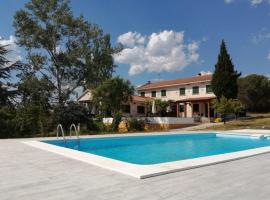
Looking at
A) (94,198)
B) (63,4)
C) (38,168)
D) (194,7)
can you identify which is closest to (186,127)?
(194,7)

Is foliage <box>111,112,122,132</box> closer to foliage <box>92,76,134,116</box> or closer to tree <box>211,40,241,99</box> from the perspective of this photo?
foliage <box>92,76,134,116</box>

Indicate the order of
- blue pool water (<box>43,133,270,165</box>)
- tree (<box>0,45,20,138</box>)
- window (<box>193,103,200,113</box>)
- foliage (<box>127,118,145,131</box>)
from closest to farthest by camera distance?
blue pool water (<box>43,133,270,165</box>)
tree (<box>0,45,20,138</box>)
foliage (<box>127,118,145,131</box>)
window (<box>193,103,200,113</box>)

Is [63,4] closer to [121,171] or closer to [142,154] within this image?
[142,154]

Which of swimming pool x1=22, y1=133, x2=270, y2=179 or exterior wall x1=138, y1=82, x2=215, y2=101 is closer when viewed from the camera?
swimming pool x1=22, y1=133, x2=270, y2=179

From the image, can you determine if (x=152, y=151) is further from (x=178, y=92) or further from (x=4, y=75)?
(x=178, y=92)

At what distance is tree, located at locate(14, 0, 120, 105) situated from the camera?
28.6 meters

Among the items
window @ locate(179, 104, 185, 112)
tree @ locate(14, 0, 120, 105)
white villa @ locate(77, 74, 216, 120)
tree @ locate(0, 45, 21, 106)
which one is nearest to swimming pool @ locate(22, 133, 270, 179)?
tree @ locate(0, 45, 21, 106)

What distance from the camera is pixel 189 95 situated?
38.9m

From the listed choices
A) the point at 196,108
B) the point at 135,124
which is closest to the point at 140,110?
the point at 196,108

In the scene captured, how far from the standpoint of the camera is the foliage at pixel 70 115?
21.5 m

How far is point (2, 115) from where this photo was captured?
19.0 m

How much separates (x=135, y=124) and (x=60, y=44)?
40.6ft

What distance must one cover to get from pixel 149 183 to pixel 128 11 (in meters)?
18.7

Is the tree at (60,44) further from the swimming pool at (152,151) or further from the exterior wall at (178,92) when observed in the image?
the exterior wall at (178,92)
